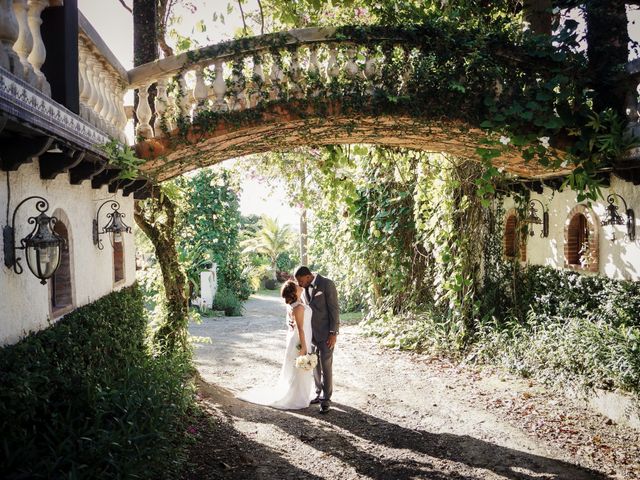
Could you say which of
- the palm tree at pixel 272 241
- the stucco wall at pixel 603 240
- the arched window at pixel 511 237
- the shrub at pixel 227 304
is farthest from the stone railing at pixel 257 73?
the palm tree at pixel 272 241

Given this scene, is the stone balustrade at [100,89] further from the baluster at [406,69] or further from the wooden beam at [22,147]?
the baluster at [406,69]

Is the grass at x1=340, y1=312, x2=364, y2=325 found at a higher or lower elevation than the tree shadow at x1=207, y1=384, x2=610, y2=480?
higher

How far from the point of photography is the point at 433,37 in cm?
646

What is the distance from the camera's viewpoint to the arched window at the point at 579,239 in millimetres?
9047

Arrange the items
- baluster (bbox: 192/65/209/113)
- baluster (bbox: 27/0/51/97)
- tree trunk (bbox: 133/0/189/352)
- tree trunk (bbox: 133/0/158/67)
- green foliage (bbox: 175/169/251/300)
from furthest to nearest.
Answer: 1. green foliage (bbox: 175/169/251/300)
2. tree trunk (bbox: 133/0/189/352)
3. tree trunk (bbox: 133/0/158/67)
4. baluster (bbox: 192/65/209/113)
5. baluster (bbox: 27/0/51/97)

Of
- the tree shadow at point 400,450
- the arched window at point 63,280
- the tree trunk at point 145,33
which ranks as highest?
the tree trunk at point 145,33

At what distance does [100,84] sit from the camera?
5.57 m


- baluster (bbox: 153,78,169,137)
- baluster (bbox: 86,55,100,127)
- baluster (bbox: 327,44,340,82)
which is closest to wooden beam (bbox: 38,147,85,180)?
baluster (bbox: 86,55,100,127)

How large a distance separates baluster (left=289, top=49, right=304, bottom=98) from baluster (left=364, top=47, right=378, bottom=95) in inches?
32.0

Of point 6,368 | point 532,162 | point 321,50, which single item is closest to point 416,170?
point 532,162

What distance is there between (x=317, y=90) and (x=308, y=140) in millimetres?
1332

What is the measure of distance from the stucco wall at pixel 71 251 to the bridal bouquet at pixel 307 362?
2.82 m

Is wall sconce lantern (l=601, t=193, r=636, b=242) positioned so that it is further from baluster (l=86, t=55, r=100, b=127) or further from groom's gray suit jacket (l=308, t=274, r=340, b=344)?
baluster (l=86, t=55, r=100, b=127)

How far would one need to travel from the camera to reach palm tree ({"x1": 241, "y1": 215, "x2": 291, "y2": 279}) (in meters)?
30.3
